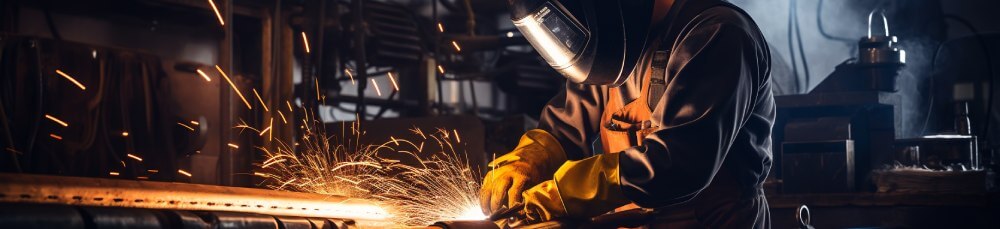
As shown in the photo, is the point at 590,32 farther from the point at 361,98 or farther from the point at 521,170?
the point at 361,98

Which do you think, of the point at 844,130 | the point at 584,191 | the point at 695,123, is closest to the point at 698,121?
the point at 695,123

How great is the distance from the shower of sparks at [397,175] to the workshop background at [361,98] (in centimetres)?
4

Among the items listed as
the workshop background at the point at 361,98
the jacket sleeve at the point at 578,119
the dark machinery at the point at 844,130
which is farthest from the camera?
the dark machinery at the point at 844,130

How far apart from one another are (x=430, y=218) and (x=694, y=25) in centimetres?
104

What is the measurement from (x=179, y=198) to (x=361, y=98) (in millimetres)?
3511

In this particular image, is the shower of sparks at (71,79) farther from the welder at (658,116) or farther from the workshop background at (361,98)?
the welder at (658,116)

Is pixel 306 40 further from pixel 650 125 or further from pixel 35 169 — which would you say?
pixel 650 125

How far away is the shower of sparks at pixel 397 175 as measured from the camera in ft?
10.9

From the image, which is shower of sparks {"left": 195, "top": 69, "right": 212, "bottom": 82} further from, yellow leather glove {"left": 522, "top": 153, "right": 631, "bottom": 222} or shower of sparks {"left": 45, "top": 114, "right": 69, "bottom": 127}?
yellow leather glove {"left": 522, "top": 153, "right": 631, "bottom": 222}

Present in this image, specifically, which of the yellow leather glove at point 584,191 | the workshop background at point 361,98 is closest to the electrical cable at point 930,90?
the workshop background at point 361,98

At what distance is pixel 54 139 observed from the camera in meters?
4.54

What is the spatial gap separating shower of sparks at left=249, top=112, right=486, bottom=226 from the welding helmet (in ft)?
2.20

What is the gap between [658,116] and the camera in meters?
2.71

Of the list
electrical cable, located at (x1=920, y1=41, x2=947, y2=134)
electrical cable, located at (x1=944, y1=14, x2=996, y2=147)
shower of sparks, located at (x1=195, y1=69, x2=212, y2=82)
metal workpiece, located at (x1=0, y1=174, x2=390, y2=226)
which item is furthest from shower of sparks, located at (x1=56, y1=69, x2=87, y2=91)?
electrical cable, located at (x1=944, y1=14, x2=996, y2=147)
